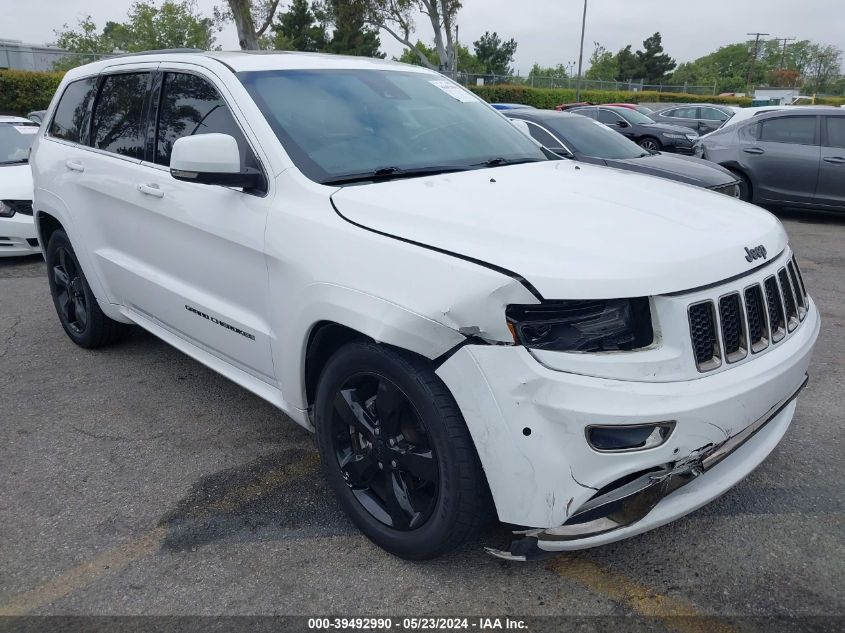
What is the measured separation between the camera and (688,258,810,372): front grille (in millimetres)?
2225

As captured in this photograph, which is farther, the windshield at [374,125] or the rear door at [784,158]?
the rear door at [784,158]

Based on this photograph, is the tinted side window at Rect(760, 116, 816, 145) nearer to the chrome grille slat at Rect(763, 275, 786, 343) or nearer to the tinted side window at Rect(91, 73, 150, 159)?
the chrome grille slat at Rect(763, 275, 786, 343)

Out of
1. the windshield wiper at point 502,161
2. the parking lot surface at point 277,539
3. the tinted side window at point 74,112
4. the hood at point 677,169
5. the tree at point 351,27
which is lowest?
the parking lot surface at point 277,539

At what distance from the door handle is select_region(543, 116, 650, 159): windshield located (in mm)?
5559

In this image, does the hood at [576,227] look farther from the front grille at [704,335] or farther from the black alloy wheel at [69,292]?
the black alloy wheel at [69,292]

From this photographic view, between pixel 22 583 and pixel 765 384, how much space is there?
2.68 meters

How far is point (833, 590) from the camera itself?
2.41 m

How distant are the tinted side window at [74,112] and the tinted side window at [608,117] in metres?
15.2

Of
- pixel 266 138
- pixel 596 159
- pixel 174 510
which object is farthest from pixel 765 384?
pixel 596 159

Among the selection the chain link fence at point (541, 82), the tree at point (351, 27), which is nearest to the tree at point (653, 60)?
the chain link fence at point (541, 82)

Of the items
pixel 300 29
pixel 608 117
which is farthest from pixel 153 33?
pixel 608 117

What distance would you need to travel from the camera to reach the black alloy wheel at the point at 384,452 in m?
2.39

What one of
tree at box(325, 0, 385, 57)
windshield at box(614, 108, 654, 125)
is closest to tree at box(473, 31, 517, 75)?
tree at box(325, 0, 385, 57)

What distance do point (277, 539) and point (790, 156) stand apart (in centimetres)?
921
